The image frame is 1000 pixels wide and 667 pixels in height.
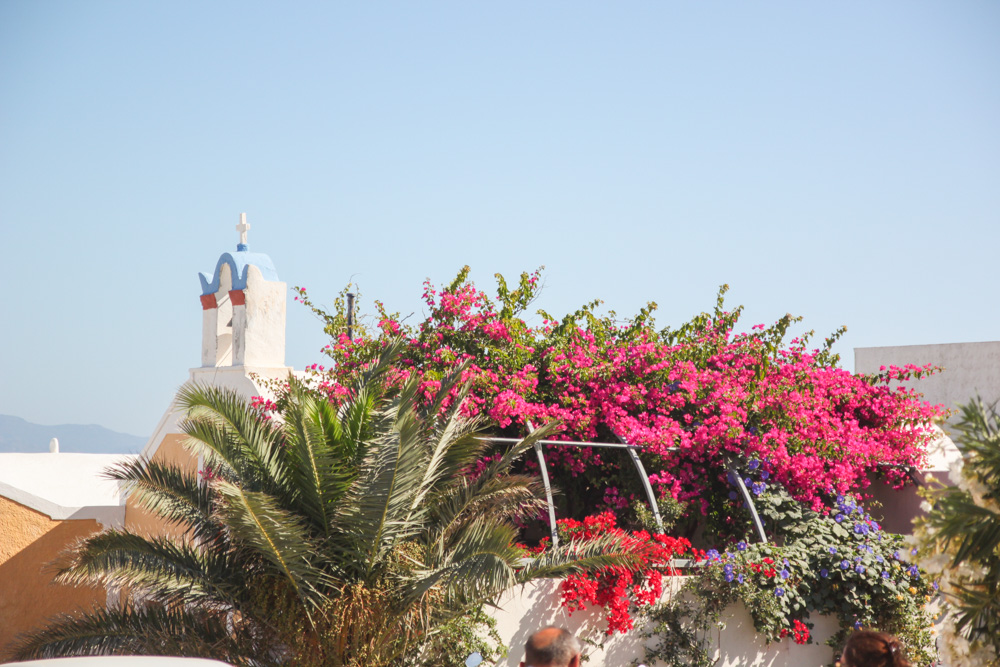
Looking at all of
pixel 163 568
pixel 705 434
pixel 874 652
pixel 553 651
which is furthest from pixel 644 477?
pixel 553 651

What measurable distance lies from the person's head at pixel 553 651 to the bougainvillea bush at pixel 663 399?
5.62 metres

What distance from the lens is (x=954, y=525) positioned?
402 centimetres

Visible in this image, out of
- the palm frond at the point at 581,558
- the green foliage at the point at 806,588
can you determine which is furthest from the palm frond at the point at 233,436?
the green foliage at the point at 806,588

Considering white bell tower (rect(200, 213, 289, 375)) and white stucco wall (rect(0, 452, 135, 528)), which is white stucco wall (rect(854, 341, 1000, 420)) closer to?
white bell tower (rect(200, 213, 289, 375))

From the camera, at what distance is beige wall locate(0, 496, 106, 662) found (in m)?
10.9

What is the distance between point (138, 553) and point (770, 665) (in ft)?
20.0

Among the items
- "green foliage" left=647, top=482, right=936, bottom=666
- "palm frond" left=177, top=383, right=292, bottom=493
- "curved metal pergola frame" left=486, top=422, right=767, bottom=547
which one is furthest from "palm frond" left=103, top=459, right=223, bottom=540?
"green foliage" left=647, top=482, right=936, bottom=666

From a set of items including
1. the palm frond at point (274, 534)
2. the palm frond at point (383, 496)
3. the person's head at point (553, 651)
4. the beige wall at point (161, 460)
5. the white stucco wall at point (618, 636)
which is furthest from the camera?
the beige wall at point (161, 460)

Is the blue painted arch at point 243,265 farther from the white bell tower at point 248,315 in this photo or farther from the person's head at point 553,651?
the person's head at point 553,651

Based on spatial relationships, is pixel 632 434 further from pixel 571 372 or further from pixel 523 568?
pixel 523 568

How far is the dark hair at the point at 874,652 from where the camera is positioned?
443 cm

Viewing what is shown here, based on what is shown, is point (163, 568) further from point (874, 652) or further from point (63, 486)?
point (63, 486)

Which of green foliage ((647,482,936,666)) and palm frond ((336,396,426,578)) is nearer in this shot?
palm frond ((336,396,426,578))

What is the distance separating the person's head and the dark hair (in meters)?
1.56
